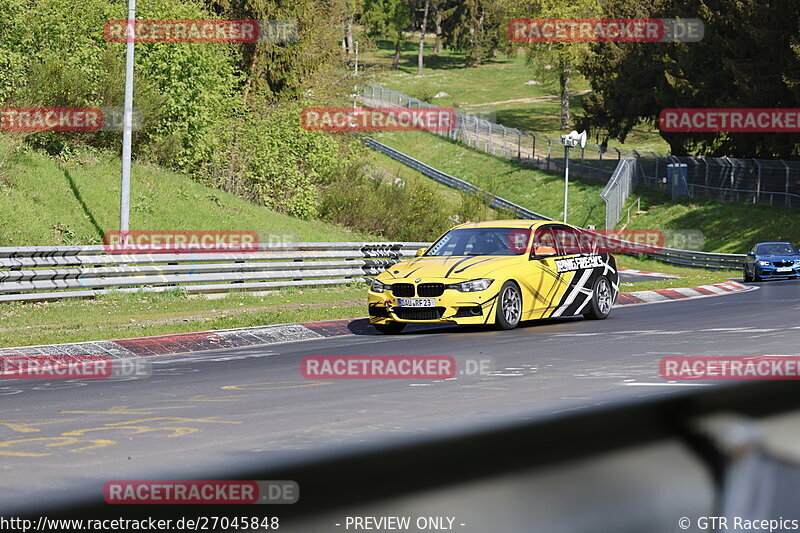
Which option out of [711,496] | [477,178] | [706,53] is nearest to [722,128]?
[706,53]

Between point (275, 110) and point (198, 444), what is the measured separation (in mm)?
36168

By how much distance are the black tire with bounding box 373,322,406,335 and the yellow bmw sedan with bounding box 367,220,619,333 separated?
1 cm

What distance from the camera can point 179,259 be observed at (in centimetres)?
2231

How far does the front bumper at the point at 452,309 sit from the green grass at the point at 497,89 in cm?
7069

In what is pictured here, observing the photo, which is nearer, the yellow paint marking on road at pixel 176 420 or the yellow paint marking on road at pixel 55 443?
the yellow paint marking on road at pixel 55 443

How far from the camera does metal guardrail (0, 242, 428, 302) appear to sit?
19.8 m

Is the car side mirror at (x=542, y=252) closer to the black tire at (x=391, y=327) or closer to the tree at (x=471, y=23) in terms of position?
the black tire at (x=391, y=327)

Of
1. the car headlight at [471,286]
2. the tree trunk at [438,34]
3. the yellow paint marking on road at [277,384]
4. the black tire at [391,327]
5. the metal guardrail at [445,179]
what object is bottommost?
the metal guardrail at [445,179]

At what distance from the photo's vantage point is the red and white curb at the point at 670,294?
23812 millimetres

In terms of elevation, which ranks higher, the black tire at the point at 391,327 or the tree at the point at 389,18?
the tree at the point at 389,18
